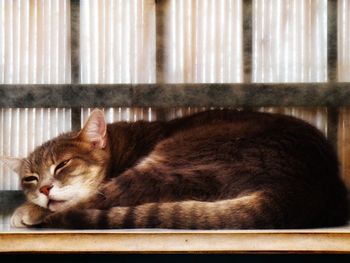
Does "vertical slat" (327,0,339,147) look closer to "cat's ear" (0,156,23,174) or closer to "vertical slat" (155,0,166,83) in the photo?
"vertical slat" (155,0,166,83)

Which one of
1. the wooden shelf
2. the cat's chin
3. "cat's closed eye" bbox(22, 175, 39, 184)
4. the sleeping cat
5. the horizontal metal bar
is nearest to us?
the wooden shelf

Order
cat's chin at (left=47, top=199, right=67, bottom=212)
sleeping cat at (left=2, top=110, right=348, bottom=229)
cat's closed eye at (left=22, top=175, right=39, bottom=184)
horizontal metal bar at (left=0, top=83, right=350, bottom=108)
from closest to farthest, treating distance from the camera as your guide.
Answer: sleeping cat at (left=2, top=110, right=348, bottom=229) → cat's chin at (left=47, top=199, right=67, bottom=212) → cat's closed eye at (left=22, top=175, right=39, bottom=184) → horizontal metal bar at (left=0, top=83, right=350, bottom=108)

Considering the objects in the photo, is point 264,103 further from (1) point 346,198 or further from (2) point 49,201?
(2) point 49,201

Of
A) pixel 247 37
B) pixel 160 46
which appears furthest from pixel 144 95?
pixel 247 37

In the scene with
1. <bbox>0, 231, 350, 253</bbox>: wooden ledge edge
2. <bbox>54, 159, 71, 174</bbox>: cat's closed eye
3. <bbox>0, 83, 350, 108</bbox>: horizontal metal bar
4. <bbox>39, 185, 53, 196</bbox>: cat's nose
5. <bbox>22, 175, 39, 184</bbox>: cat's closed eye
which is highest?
<bbox>0, 83, 350, 108</bbox>: horizontal metal bar

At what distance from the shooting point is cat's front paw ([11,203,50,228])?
6.21ft

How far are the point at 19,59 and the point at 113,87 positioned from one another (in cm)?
33

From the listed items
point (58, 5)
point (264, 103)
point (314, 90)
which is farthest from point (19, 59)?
point (314, 90)

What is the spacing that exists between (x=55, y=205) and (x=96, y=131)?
275 millimetres

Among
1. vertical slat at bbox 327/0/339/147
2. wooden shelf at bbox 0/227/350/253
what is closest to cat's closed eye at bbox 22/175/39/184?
wooden shelf at bbox 0/227/350/253

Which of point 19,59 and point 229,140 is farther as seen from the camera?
point 19,59

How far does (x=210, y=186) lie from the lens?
179 cm

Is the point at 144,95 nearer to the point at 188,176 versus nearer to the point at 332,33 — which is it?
the point at 188,176

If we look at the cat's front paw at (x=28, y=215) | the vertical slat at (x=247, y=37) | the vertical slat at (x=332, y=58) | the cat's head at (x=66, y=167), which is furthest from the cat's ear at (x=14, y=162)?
the vertical slat at (x=332, y=58)
